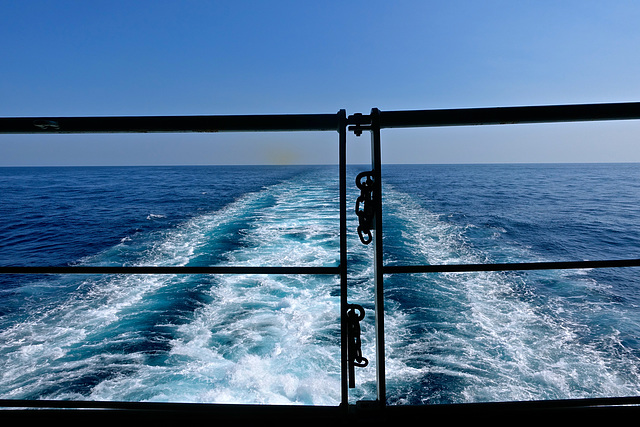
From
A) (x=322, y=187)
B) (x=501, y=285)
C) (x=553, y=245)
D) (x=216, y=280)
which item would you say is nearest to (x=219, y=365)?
(x=216, y=280)

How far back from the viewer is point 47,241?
13352 millimetres

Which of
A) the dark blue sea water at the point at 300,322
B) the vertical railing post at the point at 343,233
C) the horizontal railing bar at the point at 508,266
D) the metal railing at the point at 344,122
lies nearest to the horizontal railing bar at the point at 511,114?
the metal railing at the point at 344,122

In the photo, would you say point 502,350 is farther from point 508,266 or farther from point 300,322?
point 508,266

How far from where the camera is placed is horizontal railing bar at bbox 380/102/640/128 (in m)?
0.78

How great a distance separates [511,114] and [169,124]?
0.78 meters

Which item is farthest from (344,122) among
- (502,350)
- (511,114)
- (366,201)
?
(502,350)

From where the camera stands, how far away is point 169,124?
0.79 meters

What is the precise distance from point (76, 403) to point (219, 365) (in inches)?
172

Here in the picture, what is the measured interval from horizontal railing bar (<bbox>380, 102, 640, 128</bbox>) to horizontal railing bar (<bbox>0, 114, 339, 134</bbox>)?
0.20m

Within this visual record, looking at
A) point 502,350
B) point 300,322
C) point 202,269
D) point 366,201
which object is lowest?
point 502,350

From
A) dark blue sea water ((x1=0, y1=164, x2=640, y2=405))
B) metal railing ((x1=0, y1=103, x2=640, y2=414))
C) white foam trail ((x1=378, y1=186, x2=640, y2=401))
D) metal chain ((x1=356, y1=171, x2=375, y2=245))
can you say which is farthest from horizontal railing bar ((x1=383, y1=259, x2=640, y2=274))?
white foam trail ((x1=378, y1=186, x2=640, y2=401))

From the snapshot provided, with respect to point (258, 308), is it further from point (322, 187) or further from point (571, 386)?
point (322, 187)

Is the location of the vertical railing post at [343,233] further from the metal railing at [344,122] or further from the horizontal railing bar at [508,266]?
the horizontal railing bar at [508,266]

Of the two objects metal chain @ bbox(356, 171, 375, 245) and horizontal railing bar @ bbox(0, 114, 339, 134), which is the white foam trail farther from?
Result: horizontal railing bar @ bbox(0, 114, 339, 134)
